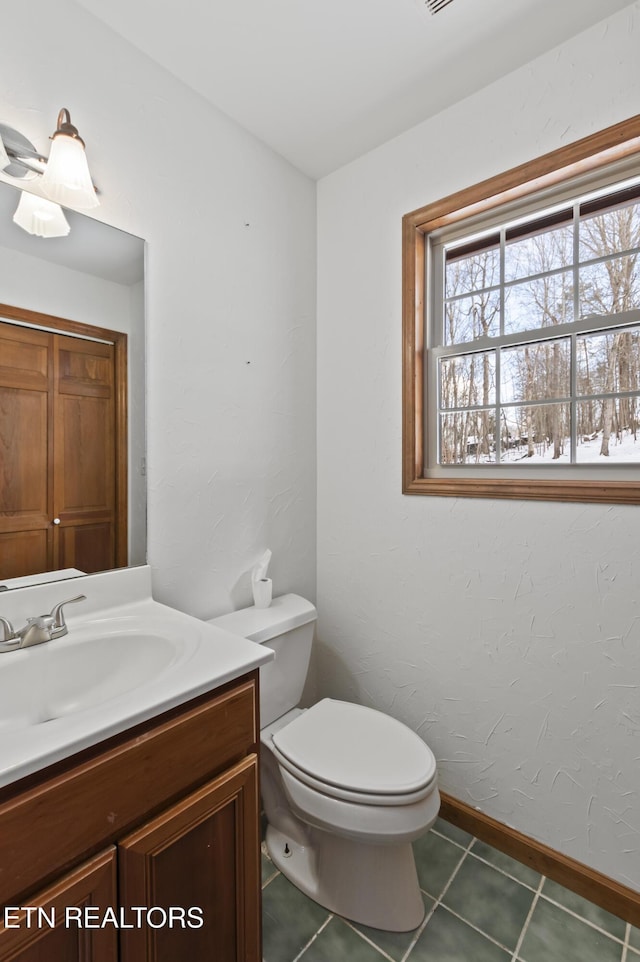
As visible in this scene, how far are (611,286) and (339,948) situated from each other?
197 centimetres

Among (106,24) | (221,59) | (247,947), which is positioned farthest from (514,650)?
(106,24)

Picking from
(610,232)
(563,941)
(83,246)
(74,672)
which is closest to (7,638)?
(74,672)

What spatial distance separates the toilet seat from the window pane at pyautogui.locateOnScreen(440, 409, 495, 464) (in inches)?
36.0

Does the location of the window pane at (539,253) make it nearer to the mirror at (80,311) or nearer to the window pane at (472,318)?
the window pane at (472,318)

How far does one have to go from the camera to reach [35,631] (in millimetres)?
998

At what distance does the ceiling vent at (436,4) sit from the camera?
1.16 m

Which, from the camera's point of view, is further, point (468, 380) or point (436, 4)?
point (468, 380)

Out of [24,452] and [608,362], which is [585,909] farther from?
[24,452]

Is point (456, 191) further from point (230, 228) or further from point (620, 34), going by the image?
point (230, 228)

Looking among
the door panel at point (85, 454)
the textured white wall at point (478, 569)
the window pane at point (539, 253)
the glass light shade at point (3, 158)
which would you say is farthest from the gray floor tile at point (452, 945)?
the glass light shade at point (3, 158)

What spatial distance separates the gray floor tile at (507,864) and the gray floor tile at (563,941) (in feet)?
0.32

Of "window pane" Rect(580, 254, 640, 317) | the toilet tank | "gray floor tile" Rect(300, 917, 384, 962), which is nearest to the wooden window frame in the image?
"window pane" Rect(580, 254, 640, 317)

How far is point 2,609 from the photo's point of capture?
1.06m

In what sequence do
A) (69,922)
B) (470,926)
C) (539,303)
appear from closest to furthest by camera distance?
1. (69,922)
2. (470,926)
3. (539,303)
